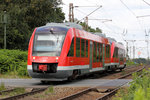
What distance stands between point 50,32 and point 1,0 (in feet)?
94.4

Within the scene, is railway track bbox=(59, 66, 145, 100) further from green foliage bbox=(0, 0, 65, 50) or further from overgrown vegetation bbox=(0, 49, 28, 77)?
green foliage bbox=(0, 0, 65, 50)

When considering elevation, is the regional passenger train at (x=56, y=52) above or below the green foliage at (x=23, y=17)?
below

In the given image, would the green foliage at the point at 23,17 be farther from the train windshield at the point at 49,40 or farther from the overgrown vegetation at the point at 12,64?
the train windshield at the point at 49,40

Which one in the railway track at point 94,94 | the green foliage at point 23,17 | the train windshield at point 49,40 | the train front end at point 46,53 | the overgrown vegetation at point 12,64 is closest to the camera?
the railway track at point 94,94

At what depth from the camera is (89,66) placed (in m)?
19.8

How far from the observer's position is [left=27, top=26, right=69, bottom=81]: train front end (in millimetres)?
15242

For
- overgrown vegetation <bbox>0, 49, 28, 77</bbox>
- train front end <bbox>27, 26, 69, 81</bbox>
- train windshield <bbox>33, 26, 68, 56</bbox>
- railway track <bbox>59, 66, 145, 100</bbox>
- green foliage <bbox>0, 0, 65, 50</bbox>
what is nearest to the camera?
railway track <bbox>59, 66, 145, 100</bbox>

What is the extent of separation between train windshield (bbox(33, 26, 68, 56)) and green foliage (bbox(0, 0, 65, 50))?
22.0 m

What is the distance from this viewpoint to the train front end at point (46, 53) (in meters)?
15.2

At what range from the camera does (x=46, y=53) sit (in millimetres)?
15484

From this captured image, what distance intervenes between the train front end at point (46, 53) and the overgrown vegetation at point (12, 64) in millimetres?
5674

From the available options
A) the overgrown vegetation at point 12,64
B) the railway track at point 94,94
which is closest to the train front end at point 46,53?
the railway track at point 94,94

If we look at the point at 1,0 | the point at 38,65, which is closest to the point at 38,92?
the point at 38,65

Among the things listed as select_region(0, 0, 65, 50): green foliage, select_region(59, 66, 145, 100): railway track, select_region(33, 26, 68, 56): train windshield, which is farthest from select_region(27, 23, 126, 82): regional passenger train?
select_region(0, 0, 65, 50): green foliage
